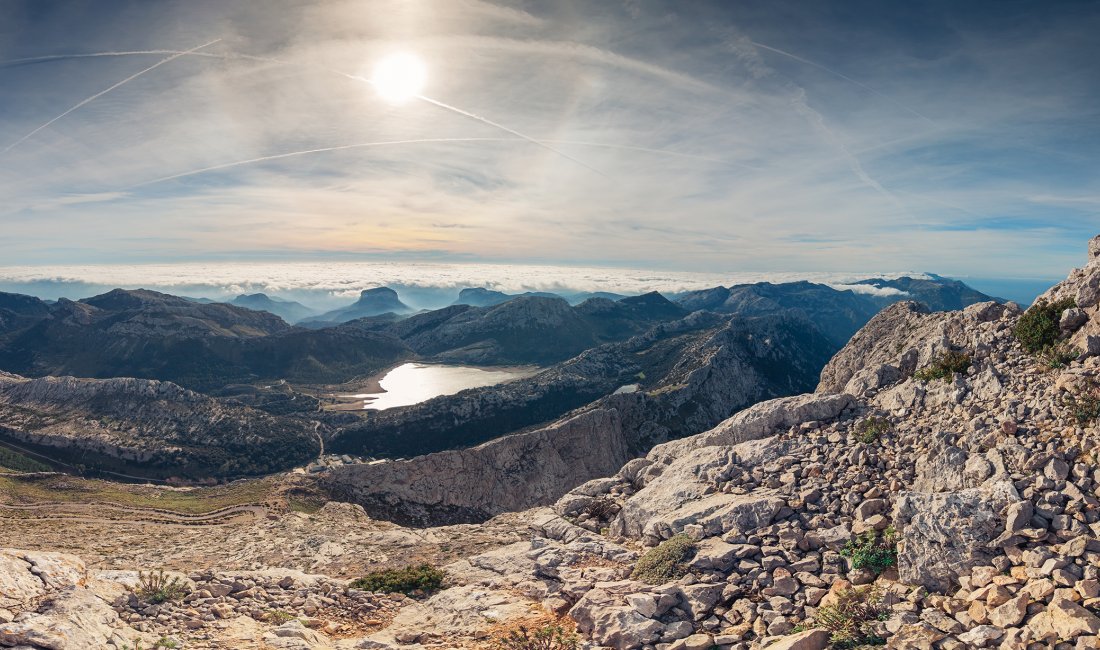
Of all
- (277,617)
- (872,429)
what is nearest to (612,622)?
(277,617)

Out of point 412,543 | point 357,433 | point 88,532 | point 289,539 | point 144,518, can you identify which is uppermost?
point 412,543

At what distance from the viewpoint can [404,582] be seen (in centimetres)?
2075

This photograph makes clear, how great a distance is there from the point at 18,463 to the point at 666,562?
138 metres

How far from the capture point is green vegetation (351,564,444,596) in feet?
67.3

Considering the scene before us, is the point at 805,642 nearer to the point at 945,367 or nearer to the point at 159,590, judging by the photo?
the point at 945,367

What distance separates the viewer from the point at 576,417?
96.6 meters

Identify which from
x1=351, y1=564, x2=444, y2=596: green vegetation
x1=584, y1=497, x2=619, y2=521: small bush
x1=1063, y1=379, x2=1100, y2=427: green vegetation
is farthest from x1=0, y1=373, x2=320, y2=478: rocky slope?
x1=1063, y1=379, x2=1100, y2=427: green vegetation

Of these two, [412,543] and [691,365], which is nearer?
[412,543]

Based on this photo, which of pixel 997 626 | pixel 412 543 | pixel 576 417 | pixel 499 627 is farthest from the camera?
pixel 576 417

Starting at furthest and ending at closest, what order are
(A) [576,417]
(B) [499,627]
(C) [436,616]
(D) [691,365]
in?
(D) [691,365], (A) [576,417], (C) [436,616], (B) [499,627]

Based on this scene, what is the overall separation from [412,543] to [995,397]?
27.5 meters

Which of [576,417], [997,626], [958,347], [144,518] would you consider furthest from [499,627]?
[576,417]

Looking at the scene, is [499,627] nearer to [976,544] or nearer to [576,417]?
[976,544]

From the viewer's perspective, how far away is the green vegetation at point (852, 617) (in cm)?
1253
